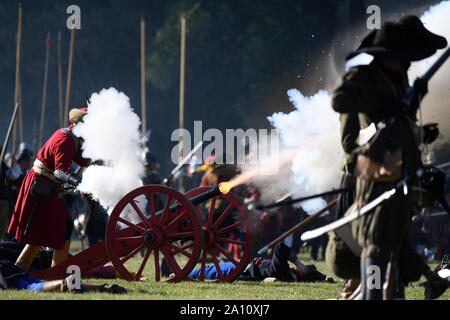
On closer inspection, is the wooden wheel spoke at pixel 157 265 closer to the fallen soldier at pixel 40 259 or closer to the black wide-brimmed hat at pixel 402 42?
the fallen soldier at pixel 40 259

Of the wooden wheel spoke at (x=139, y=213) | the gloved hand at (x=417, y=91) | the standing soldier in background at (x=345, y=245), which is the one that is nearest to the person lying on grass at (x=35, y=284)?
the wooden wheel spoke at (x=139, y=213)

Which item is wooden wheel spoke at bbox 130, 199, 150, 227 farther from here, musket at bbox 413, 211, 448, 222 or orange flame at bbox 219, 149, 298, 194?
musket at bbox 413, 211, 448, 222

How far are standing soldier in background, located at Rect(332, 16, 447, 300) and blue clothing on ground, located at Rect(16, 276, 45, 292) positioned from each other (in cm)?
230

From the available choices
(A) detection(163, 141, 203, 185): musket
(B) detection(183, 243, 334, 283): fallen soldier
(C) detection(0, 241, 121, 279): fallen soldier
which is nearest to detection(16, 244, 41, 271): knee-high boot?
(C) detection(0, 241, 121, 279): fallen soldier

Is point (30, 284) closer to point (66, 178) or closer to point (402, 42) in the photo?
point (66, 178)

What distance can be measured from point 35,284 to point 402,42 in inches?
121

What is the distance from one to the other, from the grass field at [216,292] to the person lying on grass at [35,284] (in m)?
0.10

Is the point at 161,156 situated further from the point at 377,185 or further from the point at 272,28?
the point at 377,185

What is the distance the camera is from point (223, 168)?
1052 cm

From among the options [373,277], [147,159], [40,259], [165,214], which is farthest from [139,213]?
[147,159]

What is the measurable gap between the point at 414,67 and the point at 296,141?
116 centimetres

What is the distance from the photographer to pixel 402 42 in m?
4.83
